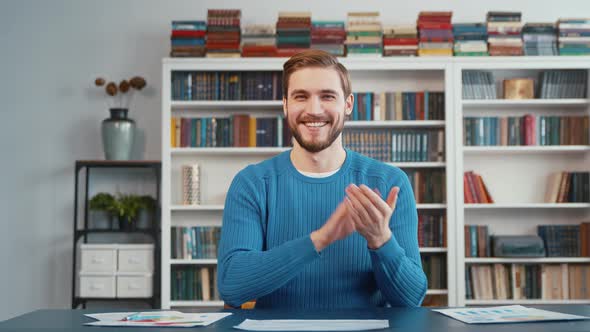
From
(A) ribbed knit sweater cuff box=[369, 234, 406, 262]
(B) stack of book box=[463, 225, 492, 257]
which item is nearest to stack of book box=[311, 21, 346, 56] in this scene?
(B) stack of book box=[463, 225, 492, 257]

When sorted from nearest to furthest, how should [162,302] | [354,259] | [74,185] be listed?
[354,259]
[162,302]
[74,185]

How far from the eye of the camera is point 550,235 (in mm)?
4270

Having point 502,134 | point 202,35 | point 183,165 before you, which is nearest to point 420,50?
point 502,134

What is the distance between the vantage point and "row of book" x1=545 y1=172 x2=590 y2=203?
13.9ft

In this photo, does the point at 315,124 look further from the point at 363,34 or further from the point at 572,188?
the point at 572,188

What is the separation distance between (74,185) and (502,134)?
106 inches

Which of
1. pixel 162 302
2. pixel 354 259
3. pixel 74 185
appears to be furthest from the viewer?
pixel 74 185

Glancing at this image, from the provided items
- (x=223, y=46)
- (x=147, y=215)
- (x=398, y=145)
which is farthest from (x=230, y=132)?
(x=398, y=145)

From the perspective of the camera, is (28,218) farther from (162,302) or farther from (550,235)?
(550,235)

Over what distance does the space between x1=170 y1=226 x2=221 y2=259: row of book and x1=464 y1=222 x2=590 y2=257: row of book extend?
153 centimetres

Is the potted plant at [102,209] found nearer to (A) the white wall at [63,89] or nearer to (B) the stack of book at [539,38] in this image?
(A) the white wall at [63,89]

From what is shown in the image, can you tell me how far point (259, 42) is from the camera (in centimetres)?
423

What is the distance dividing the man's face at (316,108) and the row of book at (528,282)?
2.66m

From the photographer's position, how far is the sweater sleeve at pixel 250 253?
1690mm
